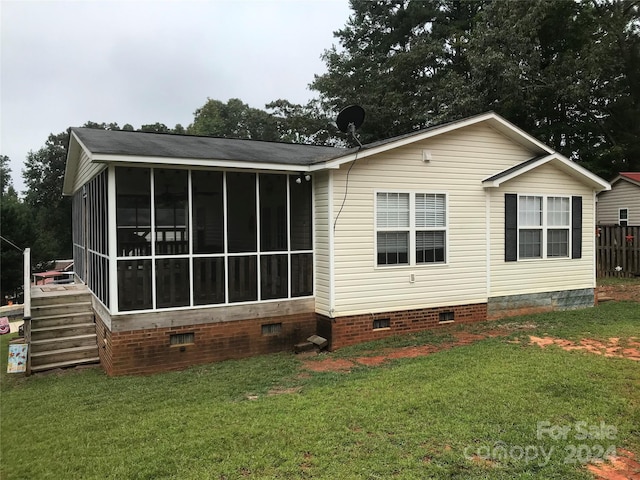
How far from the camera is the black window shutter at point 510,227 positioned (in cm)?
1015

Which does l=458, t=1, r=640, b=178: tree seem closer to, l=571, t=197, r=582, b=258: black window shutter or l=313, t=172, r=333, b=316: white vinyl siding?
l=571, t=197, r=582, b=258: black window shutter

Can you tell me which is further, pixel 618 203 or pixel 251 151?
pixel 618 203

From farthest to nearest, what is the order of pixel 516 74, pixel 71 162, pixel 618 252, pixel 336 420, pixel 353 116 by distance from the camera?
pixel 516 74
pixel 618 252
pixel 71 162
pixel 353 116
pixel 336 420

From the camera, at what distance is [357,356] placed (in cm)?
795

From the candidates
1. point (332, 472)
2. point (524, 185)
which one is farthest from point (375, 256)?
point (332, 472)

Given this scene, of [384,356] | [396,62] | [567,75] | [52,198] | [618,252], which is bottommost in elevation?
[384,356]

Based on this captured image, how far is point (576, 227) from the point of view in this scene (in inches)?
438

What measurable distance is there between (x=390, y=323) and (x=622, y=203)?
633 inches

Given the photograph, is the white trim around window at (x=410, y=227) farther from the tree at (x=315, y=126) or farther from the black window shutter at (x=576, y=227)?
the tree at (x=315, y=126)

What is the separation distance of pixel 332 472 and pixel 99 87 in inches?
1256

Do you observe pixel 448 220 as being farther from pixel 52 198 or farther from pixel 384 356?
pixel 52 198

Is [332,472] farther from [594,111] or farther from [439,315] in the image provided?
[594,111]

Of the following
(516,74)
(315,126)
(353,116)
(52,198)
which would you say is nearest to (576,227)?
(353,116)

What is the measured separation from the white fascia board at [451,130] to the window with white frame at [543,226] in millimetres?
1241
